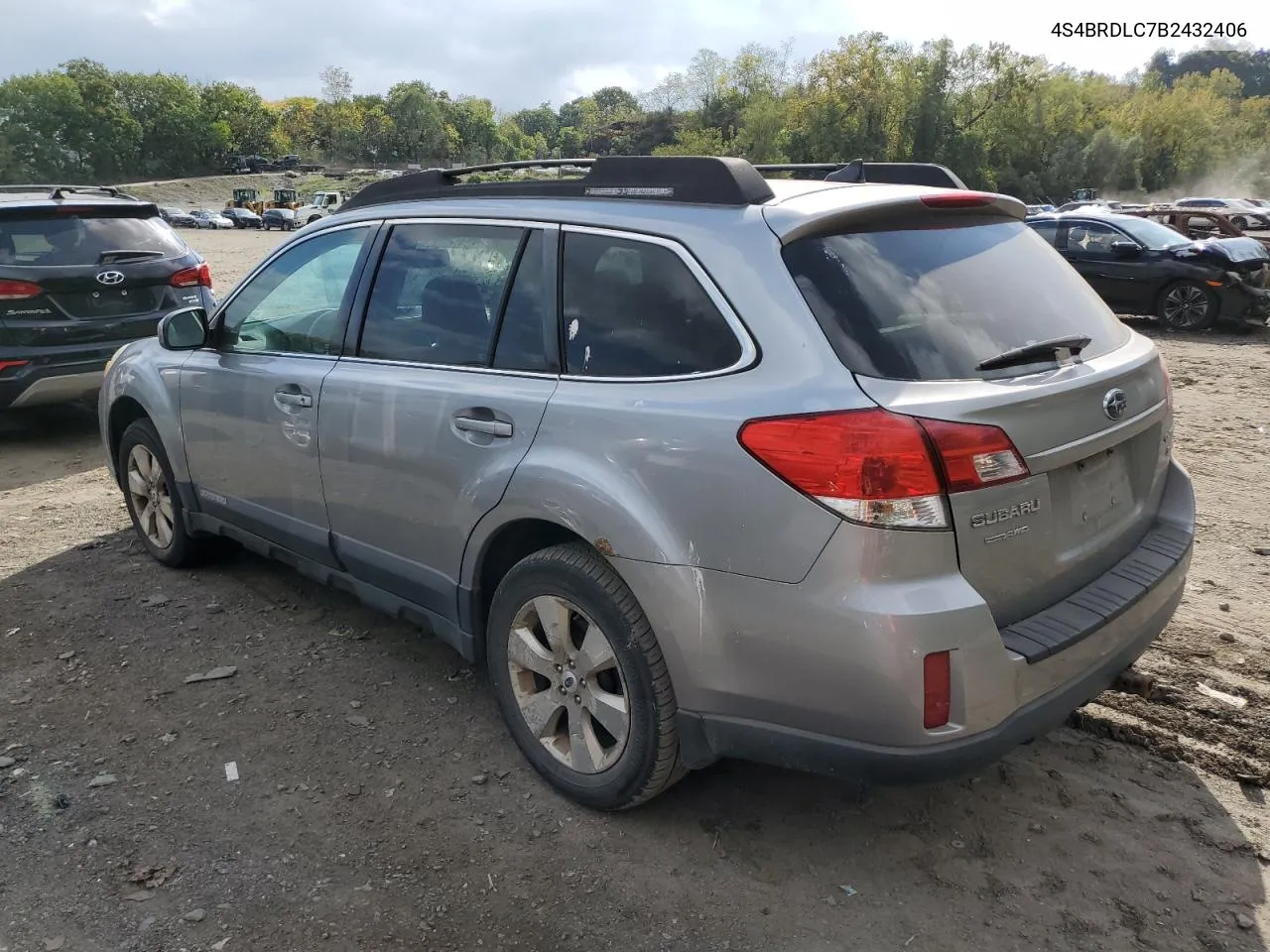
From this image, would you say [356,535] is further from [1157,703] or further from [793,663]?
[1157,703]

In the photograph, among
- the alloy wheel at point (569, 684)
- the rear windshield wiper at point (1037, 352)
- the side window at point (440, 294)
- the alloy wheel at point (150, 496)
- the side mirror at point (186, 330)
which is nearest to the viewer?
the rear windshield wiper at point (1037, 352)

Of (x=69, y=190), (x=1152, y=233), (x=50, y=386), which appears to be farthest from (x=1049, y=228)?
(x=50, y=386)

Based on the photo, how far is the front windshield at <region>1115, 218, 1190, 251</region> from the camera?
1303 cm

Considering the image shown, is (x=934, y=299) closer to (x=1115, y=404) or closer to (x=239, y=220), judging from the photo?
(x=1115, y=404)

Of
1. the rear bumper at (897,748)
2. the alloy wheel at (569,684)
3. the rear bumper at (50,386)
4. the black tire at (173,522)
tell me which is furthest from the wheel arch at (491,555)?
the rear bumper at (50,386)

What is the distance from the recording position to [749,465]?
2.36 meters

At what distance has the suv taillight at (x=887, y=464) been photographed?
223 centimetres

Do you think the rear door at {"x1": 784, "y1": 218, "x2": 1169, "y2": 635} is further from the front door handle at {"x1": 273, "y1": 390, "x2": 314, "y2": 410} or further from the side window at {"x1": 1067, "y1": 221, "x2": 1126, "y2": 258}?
the side window at {"x1": 1067, "y1": 221, "x2": 1126, "y2": 258}

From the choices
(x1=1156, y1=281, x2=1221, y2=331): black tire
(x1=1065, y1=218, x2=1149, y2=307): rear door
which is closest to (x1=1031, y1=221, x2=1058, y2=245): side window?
(x1=1065, y1=218, x2=1149, y2=307): rear door

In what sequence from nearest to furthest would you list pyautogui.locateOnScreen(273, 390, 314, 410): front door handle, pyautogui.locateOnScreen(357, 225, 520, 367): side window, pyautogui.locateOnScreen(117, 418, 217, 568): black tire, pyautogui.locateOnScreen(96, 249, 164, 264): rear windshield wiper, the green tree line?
pyautogui.locateOnScreen(357, 225, 520, 367): side window, pyautogui.locateOnScreen(273, 390, 314, 410): front door handle, pyautogui.locateOnScreen(117, 418, 217, 568): black tire, pyautogui.locateOnScreen(96, 249, 164, 264): rear windshield wiper, the green tree line

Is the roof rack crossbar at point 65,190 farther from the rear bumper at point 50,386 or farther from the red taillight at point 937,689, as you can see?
the red taillight at point 937,689

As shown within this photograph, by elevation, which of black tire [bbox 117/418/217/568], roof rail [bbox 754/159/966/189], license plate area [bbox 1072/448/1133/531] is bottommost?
black tire [bbox 117/418/217/568]

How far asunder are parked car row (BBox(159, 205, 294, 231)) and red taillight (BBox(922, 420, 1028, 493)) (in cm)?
5782

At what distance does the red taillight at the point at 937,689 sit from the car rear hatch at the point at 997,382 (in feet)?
0.73
